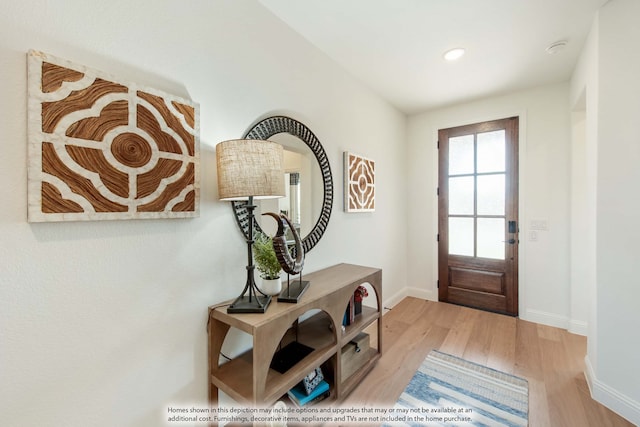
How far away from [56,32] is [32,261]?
792 millimetres

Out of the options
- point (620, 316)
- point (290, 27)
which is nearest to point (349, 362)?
point (620, 316)

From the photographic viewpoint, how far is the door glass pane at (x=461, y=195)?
3107 millimetres

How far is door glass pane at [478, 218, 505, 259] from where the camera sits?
294 cm

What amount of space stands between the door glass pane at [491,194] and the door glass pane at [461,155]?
0.67 feet

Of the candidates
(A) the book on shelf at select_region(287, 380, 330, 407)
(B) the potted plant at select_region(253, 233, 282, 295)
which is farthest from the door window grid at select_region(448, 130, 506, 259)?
(B) the potted plant at select_region(253, 233, 282, 295)

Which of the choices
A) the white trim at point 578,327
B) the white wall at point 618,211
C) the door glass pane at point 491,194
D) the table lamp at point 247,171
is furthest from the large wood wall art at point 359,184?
the white trim at point 578,327

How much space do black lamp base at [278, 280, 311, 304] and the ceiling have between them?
171cm

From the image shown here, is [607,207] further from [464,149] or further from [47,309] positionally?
[47,309]

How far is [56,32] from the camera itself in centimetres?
89

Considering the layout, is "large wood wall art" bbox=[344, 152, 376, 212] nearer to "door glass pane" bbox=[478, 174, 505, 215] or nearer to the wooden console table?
the wooden console table

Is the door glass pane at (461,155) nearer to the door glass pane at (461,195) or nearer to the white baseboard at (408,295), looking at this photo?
the door glass pane at (461,195)

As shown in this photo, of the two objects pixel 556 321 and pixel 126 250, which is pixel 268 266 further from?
pixel 556 321

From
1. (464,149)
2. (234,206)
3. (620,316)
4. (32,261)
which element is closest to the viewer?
(32,261)

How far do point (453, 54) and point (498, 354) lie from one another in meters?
2.51
